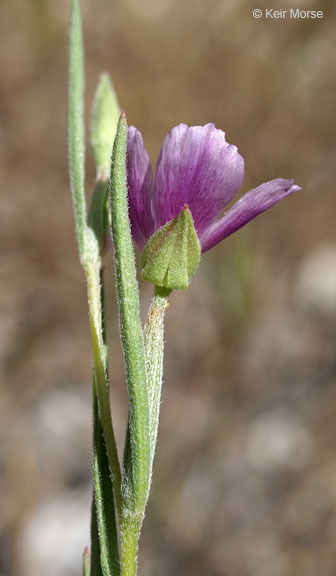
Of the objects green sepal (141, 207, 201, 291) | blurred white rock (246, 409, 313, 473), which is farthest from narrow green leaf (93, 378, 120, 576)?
blurred white rock (246, 409, 313, 473)

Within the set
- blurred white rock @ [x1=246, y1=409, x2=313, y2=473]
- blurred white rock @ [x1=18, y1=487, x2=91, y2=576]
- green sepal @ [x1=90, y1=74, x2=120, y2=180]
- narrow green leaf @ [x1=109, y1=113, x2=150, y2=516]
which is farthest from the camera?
blurred white rock @ [x1=246, y1=409, x2=313, y2=473]

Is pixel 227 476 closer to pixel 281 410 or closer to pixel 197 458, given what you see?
pixel 197 458

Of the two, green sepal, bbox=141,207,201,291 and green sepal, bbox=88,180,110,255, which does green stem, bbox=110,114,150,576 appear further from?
green sepal, bbox=88,180,110,255

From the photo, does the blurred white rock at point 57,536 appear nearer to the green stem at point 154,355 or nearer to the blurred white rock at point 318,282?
the blurred white rock at point 318,282

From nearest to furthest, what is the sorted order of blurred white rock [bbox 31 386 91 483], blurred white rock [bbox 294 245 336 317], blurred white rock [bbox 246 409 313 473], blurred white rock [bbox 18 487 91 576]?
1. blurred white rock [bbox 18 487 91 576]
2. blurred white rock [bbox 246 409 313 473]
3. blurred white rock [bbox 31 386 91 483]
4. blurred white rock [bbox 294 245 336 317]

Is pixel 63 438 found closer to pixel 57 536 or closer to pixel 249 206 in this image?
pixel 57 536

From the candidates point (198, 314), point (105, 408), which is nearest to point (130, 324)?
point (105, 408)
